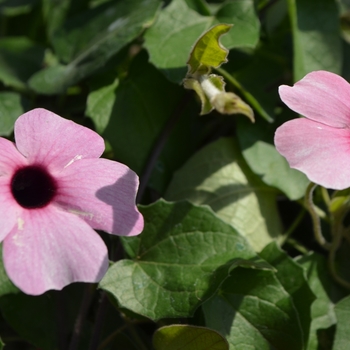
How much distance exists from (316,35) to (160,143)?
13.4 inches

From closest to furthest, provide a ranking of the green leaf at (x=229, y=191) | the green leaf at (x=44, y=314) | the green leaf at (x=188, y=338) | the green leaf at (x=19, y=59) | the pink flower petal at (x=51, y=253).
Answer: the pink flower petal at (x=51, y=253)
the green leaf at (x=188, y=338)
the green leaf at (x=44, y=314)
the green leaf at (x=229, y=191)
the green leaf at (x=19, y=59)

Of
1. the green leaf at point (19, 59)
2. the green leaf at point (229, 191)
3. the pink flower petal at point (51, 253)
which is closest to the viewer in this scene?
the pink flower petal at point (51, 253)

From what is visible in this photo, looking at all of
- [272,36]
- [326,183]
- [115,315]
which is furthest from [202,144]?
[326,183]

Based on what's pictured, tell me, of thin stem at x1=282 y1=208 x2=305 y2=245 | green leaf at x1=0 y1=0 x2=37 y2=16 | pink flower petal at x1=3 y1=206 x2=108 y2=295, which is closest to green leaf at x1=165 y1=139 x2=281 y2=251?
thin stem at x1=282 y1=208 x2=305 y2=245

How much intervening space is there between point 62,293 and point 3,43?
1.90 ft

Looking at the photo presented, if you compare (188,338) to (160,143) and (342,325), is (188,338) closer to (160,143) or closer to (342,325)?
(342,325)

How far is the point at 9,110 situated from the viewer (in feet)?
2.99

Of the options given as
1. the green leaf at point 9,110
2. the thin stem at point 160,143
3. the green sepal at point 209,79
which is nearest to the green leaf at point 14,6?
the green leaf at point 9,110

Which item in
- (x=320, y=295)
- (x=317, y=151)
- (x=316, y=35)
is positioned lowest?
(x=320, y=295)

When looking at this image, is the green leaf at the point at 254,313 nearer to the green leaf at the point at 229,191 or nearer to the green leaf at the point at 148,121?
the green leaf at the point at 229,191

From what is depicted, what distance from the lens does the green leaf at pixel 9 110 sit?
875 mm

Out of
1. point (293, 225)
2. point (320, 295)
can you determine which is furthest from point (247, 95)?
point (320, 295)

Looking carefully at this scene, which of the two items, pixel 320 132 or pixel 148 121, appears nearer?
pixel 320 132

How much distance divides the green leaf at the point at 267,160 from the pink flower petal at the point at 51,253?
15.3 inches
